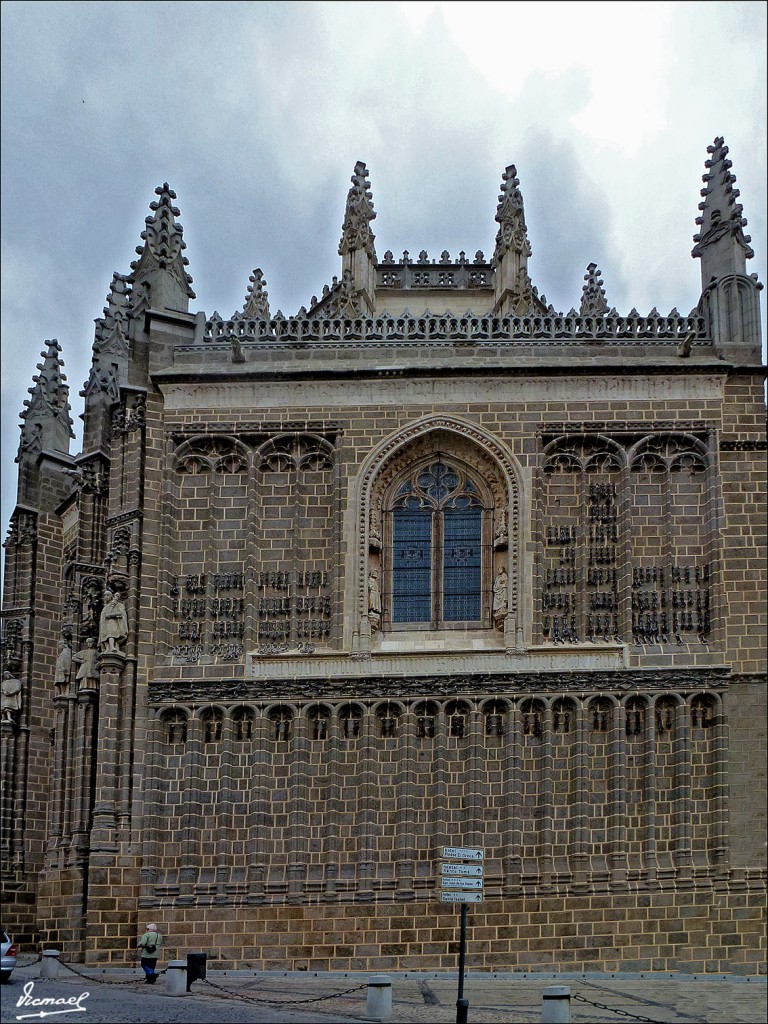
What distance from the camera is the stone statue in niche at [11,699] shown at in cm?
3769

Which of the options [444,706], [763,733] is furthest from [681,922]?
[444,706]

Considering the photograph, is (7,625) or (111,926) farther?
(7,625)

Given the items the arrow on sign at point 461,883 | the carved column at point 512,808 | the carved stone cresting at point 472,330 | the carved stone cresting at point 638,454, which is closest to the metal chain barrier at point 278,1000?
the arrow on sign at point 461,883

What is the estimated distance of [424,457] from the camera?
3462cm

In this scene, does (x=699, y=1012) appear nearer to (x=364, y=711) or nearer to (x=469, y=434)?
(x=364, y=711)

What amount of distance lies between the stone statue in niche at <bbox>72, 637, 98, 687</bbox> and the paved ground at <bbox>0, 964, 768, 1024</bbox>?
17.9 feet

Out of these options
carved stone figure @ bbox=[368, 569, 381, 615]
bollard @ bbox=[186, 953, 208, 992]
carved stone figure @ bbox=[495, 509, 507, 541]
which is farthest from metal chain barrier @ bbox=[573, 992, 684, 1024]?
carved stone figure @ bbox=[495, 509, 507, 541]

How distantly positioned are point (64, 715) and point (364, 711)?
6193mm

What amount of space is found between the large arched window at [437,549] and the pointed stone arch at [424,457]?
0.89 ft

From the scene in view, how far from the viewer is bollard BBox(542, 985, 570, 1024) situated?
2280cm

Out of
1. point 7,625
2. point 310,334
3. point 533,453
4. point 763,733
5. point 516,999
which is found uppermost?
point 310,334

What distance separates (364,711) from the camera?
32438mm

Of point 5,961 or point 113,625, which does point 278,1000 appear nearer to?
point 5,961

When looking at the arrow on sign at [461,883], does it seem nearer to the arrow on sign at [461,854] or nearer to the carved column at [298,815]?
the arrow on sign at [461,854]
